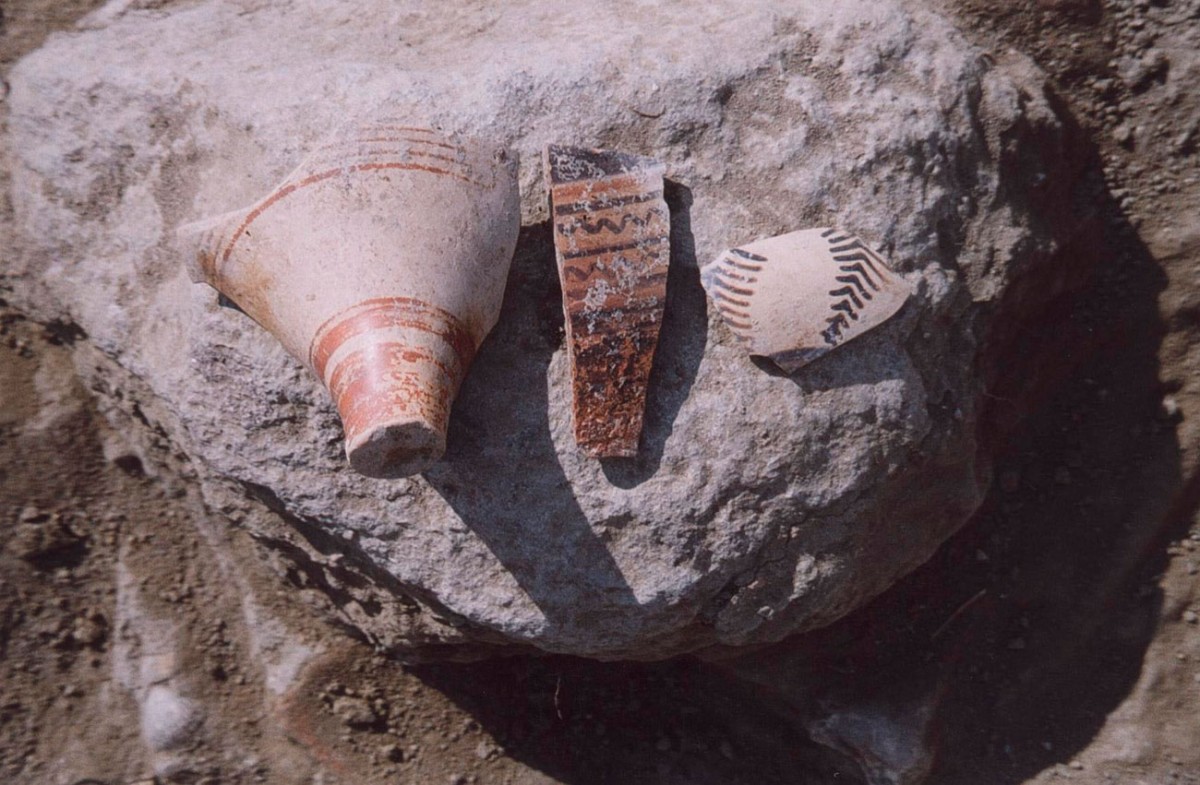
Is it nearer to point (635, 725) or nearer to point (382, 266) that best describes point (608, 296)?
point (382, 266)

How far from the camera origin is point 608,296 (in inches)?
55.8

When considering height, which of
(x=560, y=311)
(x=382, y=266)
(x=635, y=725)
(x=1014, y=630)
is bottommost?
(x=1014, y=630)

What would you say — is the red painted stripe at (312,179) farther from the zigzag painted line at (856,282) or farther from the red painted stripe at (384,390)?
the zigzag painted line at (856,282)

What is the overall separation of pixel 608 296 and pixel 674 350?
14 centimetres

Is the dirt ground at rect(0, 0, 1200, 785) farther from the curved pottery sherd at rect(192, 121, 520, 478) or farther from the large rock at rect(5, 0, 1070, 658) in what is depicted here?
the curved pottery sherd at rect(192, 121, 520, 478)

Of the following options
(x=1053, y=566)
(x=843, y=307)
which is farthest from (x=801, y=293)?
(x=1053, y=566)

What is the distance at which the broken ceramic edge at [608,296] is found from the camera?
1418 millimetres

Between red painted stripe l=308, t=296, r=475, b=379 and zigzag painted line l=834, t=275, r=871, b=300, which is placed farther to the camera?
zigzag painted line l=834, t=275, r=871, b=300

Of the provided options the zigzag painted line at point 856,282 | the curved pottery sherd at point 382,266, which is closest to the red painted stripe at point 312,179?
the curved pottery sherd at point 382,266

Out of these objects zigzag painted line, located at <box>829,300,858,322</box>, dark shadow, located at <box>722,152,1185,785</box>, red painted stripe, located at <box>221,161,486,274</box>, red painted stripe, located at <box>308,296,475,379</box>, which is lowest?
dark shadow, located at <box>722,152,1185,785</box>

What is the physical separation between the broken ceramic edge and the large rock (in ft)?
0.16

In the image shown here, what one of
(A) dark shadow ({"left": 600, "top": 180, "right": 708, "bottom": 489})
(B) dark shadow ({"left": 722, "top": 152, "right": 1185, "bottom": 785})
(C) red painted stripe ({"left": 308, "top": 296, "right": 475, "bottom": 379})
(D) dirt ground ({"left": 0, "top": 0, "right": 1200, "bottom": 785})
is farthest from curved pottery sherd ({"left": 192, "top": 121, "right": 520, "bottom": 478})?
(B) dark shadow ({"left": 722, "top": 152, "right": 1185, "bottom": 785})

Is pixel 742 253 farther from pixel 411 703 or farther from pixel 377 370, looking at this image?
pixel 411 703

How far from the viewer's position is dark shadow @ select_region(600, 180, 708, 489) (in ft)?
4.77
